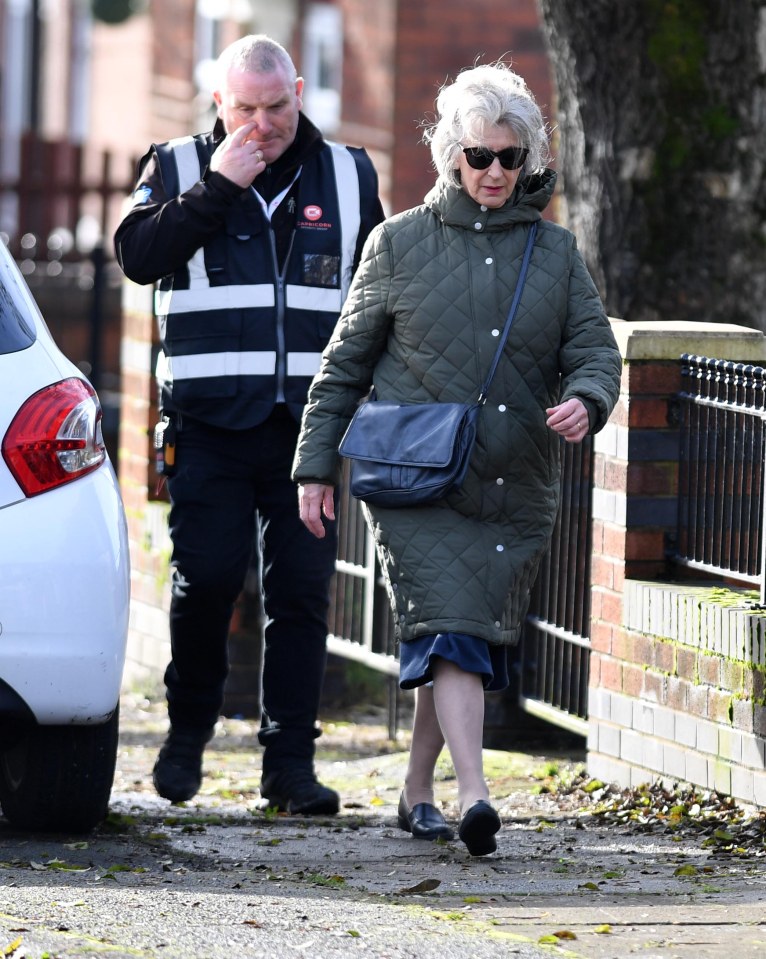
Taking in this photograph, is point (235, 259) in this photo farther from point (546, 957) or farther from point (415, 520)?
point (546, 957)

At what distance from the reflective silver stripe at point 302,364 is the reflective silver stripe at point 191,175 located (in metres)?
0.30

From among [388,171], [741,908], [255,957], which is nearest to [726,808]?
[741,908]

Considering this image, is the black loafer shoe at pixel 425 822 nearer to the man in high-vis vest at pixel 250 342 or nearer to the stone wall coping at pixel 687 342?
the man in high-vis vest at pixel 250 342

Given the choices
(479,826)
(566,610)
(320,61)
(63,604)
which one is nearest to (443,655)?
(479,826)

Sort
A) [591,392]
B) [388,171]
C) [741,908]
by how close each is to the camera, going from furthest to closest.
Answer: [388,171] < [591,392] < [741,908]

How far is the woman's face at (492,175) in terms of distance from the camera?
484cm

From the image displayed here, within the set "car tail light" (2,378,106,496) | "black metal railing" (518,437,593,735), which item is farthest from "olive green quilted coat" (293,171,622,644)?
"black metal railing" (518,437,593,735)

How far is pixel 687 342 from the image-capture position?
5.91 metres

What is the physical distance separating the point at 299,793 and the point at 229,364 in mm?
1205

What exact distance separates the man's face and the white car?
93 cm

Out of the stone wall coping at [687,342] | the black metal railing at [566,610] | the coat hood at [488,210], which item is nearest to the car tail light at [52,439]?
the coat hood at [488,210]

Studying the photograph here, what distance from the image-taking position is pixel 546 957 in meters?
3.75

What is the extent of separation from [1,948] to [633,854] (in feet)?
6.22

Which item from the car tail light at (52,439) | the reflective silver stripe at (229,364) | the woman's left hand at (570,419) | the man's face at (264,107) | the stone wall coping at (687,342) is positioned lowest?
the car tail light at (52,439)
